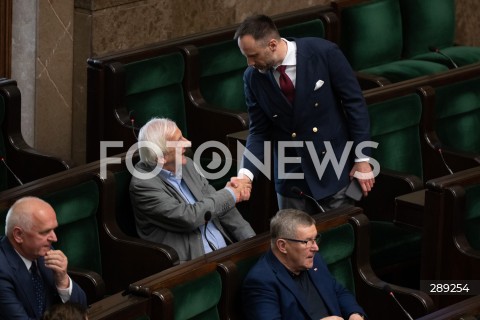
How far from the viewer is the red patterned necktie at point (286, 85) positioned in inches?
145

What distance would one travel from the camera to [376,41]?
5.22m

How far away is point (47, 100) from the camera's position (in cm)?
486

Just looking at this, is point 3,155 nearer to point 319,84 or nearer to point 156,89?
point 156,89

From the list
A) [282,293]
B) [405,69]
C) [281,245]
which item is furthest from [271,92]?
[405,69]

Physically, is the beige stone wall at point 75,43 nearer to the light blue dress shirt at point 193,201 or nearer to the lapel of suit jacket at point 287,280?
the light blue dress shirt at point 193,201

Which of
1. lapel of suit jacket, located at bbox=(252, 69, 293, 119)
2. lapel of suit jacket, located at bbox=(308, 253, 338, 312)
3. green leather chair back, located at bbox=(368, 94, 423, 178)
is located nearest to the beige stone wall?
green leather chair back, located at bbox=(368, 94, 423, 178)

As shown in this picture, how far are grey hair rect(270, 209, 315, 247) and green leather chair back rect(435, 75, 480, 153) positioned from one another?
1240mm

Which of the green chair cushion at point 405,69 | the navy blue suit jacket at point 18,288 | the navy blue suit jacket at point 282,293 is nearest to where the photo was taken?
the navy blue suit jacket at point 18,288

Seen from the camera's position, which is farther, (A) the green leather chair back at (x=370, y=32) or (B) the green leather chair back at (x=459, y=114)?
(A) the green leather chair back at (x=370, y=32)

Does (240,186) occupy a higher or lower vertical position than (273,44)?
lower

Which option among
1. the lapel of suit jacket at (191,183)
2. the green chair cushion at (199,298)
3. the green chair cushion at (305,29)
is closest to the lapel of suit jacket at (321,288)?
the green chair cushion at (199,298)

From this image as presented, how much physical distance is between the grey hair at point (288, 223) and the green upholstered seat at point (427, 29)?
2008 mm

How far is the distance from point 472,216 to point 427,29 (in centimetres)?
164

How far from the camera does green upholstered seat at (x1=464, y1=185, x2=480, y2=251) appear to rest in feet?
12.8
